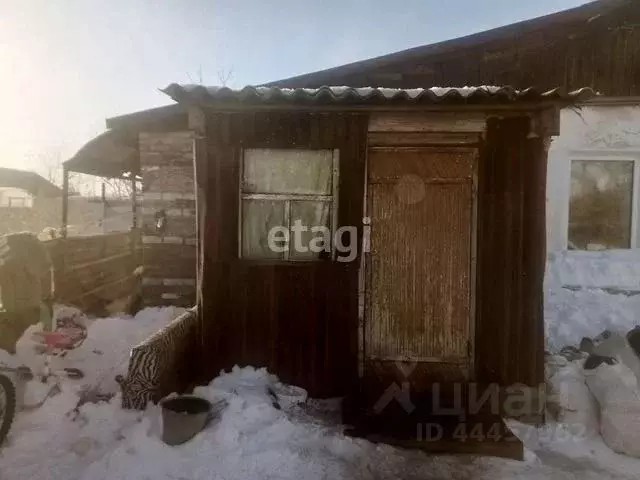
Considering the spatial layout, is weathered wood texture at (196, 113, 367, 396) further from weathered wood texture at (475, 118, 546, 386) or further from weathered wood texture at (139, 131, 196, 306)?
weathered wood texture at (139, 131, 196, 306)

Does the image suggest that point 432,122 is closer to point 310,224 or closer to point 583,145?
point 310,224

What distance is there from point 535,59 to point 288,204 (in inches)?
235

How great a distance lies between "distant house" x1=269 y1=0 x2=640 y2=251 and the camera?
7.96m

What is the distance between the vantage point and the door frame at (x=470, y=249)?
486 centimetres

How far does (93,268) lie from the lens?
416 inches

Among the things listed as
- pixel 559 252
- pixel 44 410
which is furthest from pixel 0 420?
pixel 559 252

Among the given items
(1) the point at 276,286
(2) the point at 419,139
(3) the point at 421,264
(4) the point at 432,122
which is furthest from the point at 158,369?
(4) the point at 432,122

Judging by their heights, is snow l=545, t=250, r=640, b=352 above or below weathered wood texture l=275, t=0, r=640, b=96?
below

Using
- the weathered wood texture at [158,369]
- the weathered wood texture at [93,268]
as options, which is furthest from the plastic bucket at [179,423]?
the weathered wood texture at [93,268]

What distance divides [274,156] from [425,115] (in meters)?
1.60

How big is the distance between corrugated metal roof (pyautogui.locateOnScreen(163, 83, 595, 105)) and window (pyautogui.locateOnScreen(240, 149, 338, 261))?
660mm

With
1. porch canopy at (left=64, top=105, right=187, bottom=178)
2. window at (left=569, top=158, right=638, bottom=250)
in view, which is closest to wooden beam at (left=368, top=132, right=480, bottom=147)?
porch canopy at (left=64, top=105, right=187, bottom=178)

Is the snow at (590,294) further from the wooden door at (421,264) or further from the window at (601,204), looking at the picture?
the wooden door at (421,264)

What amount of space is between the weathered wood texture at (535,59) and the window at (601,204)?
1.27m
